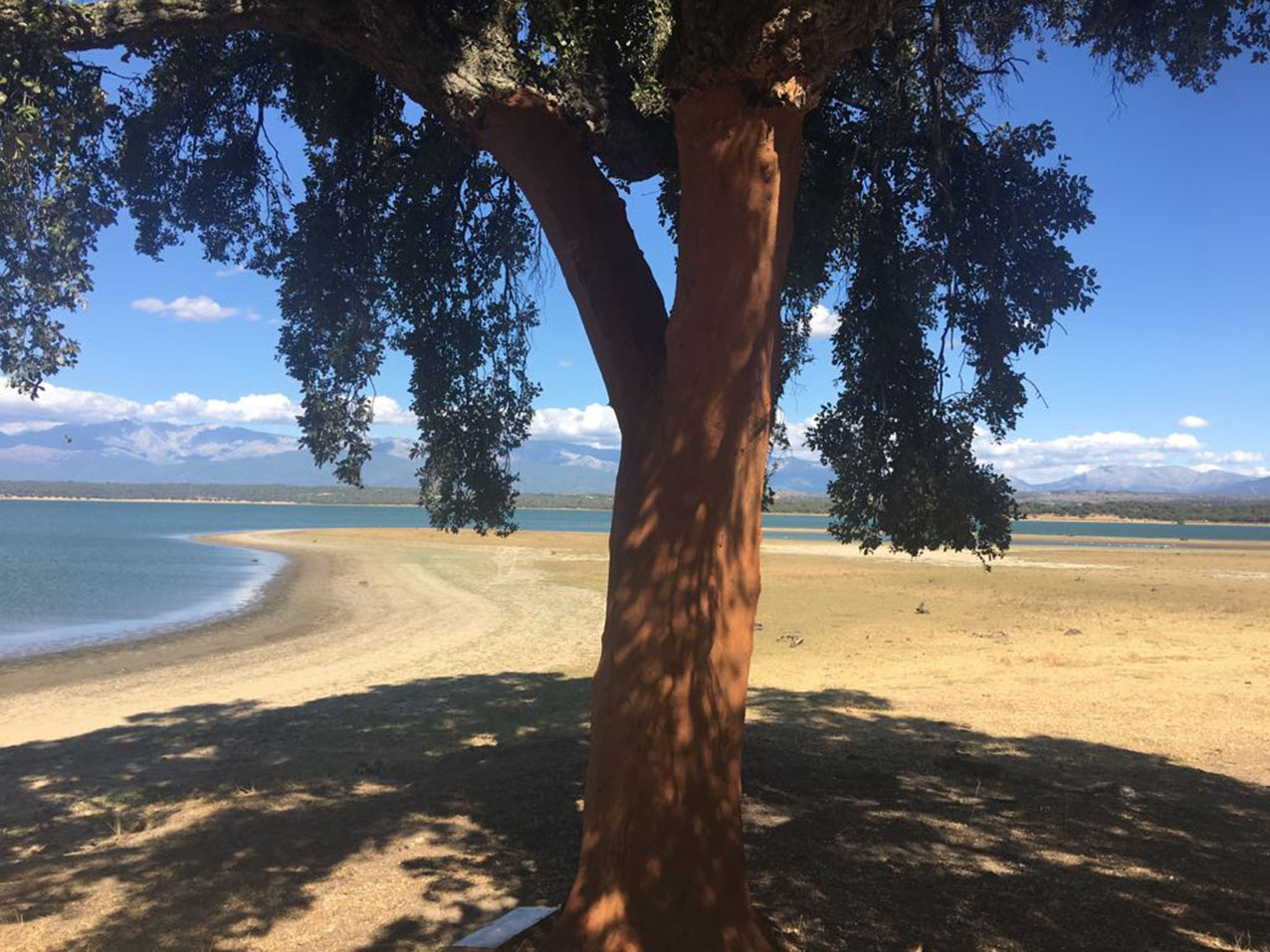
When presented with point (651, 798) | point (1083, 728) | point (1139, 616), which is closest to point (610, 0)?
point (651, 798)

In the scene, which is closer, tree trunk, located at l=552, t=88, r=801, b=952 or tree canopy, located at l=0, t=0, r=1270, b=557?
tree trunk, located at l=552, t=88, r=801, b=952

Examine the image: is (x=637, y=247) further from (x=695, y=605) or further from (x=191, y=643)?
(x=191, y=643)

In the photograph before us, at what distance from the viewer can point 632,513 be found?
4219 millimetres

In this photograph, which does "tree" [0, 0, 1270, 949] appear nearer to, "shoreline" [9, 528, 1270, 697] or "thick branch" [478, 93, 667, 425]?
"thick branch" [478, 93, 667, 425]

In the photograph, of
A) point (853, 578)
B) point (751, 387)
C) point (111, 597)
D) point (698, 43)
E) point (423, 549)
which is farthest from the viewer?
point (423, 549)

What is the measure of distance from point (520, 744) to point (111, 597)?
2438cm

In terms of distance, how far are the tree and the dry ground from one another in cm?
181

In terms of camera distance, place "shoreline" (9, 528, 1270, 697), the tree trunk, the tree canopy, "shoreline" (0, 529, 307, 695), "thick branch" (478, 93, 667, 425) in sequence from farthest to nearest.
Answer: "shoreline" (9, 528, 1270, 697)
"shoreline" (0, 529, 307, 695)
the tree canopy
"thick branch" (478, 93, 667, 425)
the tree trunk

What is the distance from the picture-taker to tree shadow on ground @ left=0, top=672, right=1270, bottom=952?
4.72 metres

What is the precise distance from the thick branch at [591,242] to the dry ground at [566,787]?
3182 mm

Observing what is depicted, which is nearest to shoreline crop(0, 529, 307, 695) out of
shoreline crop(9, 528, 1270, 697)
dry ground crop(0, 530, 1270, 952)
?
shoreline crop(9, 528, 1270, 697)

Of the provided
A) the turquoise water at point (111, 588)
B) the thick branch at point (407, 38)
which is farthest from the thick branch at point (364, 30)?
the turquoise water at point (111, 588)

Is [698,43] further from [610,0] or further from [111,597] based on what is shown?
[111,597]

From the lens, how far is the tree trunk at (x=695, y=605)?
3941mm
